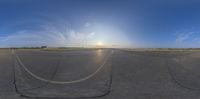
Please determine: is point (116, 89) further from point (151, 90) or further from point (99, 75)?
point (99, 75)

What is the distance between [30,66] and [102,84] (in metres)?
10.5

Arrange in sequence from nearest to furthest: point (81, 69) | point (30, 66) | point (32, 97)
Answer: point (32, 97) → point (81, 69) → point (30, 66)

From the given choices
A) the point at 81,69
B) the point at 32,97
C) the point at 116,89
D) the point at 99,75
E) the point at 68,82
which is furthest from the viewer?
the point at 81,69

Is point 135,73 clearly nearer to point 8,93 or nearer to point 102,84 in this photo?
point 102,84

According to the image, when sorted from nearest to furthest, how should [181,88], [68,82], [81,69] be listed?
[181,88] → [68,82] → [81,69]

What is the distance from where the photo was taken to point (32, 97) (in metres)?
13.2

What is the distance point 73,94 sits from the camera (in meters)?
14.1

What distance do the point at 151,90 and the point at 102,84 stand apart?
3.28 metres

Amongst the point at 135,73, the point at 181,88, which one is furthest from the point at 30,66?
the point at 181,88

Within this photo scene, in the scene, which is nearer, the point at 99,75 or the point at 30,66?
the point at 99,75

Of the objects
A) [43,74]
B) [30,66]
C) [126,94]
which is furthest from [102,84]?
[30,66]

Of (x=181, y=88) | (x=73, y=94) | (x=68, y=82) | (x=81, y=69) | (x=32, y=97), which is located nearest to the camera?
(x=32, y=97)

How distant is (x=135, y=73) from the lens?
20.8m

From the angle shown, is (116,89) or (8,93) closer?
(8,93)
